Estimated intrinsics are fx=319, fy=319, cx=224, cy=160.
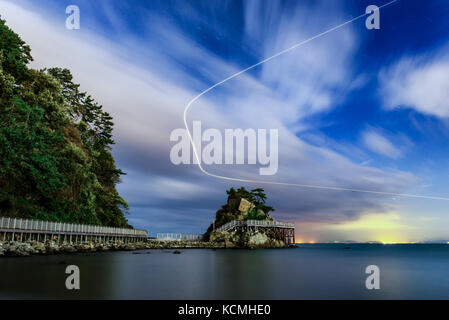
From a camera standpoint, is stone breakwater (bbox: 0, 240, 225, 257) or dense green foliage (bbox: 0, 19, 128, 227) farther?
dense green foliage (bbox: 0, 19, 128, 227)

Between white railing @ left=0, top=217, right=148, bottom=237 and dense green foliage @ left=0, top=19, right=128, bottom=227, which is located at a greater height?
dense green foliage @ left=0, top=19, right=128, bottom=227

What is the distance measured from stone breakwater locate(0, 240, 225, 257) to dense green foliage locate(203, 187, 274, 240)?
18.7ft

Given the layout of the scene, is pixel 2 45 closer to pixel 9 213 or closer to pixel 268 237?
pixel 9 213

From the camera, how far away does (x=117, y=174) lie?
59969 mm

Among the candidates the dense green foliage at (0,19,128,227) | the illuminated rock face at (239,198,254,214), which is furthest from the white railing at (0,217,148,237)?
the illuminated rock face at (239,198,254,214)

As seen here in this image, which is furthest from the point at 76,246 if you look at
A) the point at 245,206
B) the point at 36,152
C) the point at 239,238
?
the point at 245,206

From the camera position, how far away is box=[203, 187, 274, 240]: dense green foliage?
65188 millimetres

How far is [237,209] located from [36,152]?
40.0m

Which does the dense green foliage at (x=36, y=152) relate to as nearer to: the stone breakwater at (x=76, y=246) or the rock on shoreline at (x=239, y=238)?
the stone breakwater at (x=76, y=246)

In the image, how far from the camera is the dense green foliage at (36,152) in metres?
33.8

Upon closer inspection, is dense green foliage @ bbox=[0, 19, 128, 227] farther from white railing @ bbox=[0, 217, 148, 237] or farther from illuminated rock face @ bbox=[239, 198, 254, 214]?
illuminated rock face @ bbox=[239, 198, 254, 214]

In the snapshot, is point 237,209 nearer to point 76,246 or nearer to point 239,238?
point 239,238
